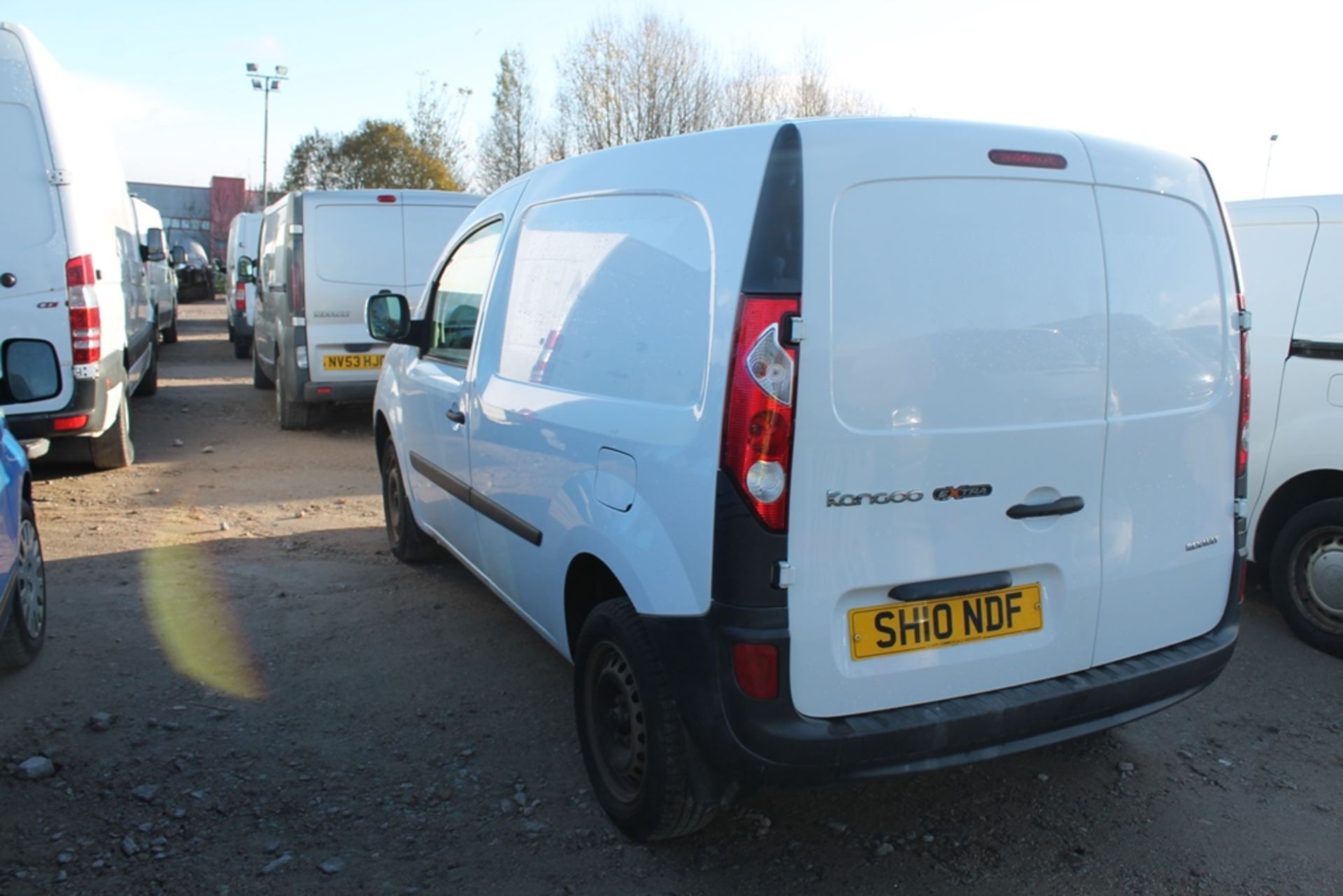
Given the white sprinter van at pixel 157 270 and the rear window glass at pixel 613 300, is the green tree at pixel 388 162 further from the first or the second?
the rear window glass at pixel 613 300

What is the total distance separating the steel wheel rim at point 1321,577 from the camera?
15.4ft

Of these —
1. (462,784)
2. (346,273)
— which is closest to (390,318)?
(462,784)

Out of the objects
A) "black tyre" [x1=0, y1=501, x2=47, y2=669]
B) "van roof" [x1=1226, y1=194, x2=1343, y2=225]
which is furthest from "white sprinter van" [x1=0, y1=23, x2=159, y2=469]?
"van roof" [x1=1226, y1=194, x2=1343, y2=225]

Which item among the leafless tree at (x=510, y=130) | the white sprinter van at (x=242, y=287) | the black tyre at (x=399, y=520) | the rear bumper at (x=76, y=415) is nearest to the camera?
the black tyre at (x=399, y=520)

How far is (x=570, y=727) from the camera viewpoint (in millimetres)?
3918

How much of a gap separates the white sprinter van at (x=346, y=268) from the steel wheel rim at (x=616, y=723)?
23.5 feet

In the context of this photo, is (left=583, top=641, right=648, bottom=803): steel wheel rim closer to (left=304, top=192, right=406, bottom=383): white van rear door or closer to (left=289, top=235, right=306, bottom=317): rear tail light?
(left=304, top=192, right=406, bottom=383): white van rear door

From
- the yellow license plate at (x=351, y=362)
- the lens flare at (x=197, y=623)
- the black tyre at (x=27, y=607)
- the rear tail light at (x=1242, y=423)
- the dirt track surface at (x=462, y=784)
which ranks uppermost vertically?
the rear tail light at (x=1242, y=423)

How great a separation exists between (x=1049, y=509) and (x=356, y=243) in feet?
27.1

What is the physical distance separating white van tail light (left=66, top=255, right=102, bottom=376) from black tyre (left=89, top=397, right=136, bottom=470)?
100cm

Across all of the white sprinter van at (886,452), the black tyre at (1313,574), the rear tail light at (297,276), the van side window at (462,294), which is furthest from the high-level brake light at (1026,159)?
the rear tail light at (297,276)

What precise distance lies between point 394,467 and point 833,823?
3.41m

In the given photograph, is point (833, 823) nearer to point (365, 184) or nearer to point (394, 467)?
point (394, 467)

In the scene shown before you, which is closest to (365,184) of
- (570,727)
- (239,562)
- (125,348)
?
(125,348)
